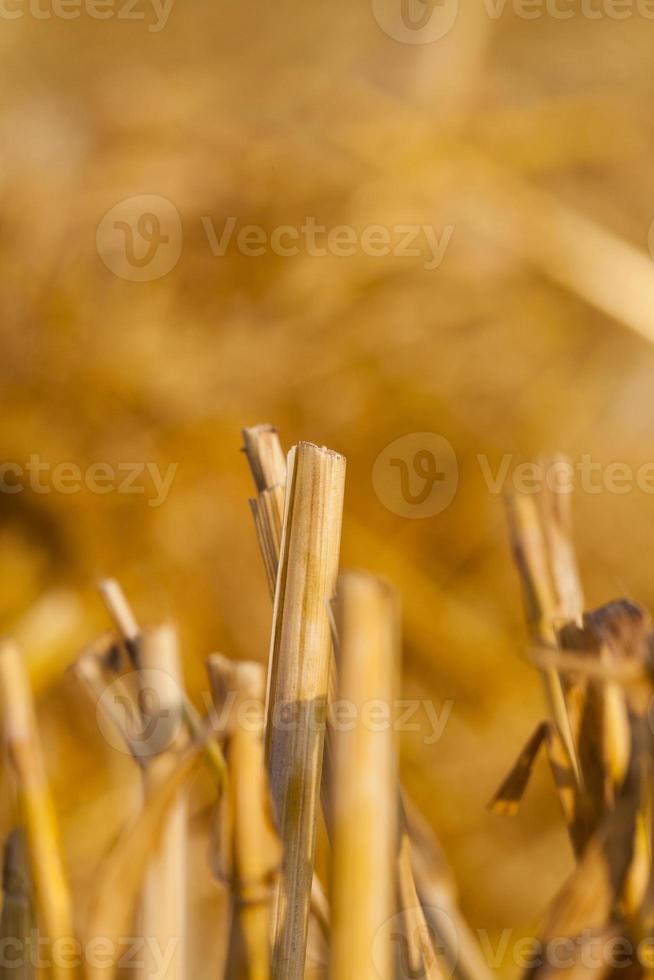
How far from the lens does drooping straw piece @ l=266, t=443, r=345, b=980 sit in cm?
21

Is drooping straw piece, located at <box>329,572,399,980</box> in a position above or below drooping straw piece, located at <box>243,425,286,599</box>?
below

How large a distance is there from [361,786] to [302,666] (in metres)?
0.05

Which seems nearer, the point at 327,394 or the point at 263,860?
the point at 263,860

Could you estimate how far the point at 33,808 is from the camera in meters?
0.20

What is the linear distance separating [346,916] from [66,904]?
72mm

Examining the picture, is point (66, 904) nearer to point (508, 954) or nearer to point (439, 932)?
point (439, 932)

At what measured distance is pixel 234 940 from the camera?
0.17 m

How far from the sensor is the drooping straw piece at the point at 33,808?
0.65 ft

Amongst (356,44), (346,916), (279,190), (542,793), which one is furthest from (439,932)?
(356,44)
